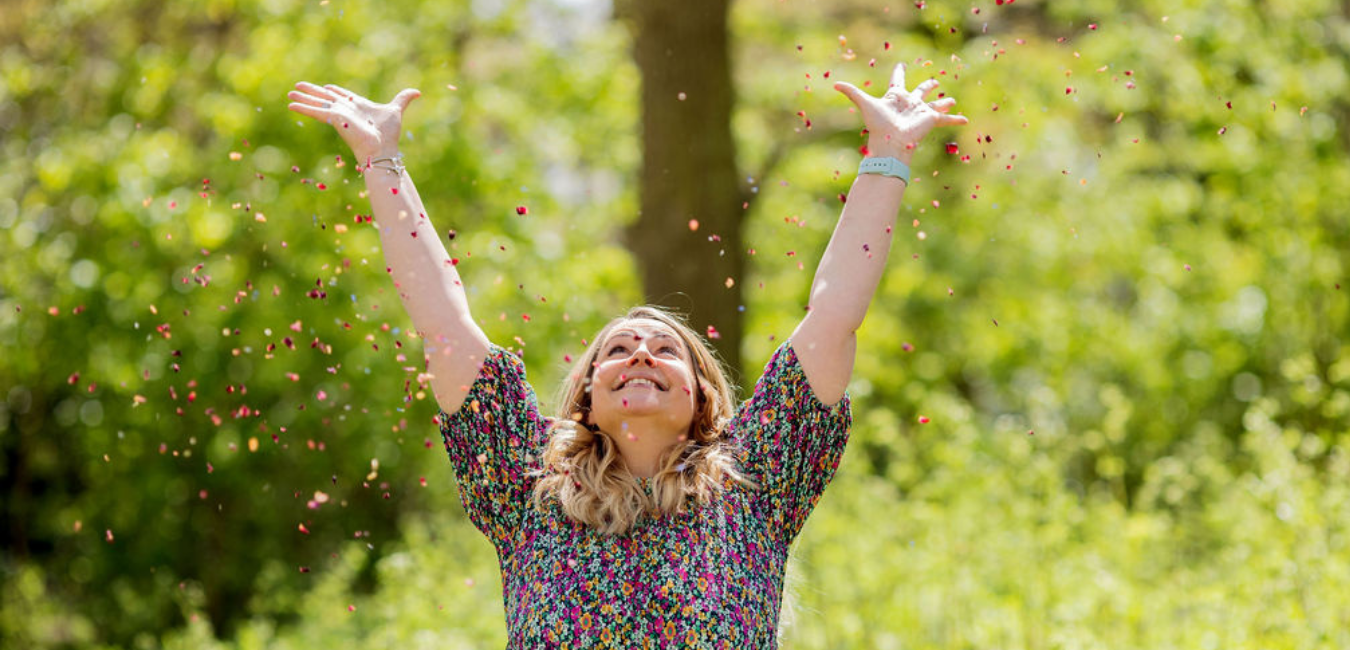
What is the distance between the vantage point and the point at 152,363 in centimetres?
738

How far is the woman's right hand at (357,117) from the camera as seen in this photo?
8.45ft

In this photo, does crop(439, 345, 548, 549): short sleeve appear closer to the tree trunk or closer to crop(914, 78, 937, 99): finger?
crop(914, 78, 937, 99): finger

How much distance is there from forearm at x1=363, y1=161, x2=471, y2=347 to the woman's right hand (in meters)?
0.05

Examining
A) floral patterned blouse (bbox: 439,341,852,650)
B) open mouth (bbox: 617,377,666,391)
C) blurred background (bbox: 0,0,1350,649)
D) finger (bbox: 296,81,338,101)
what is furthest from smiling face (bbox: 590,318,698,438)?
blurred background (bbox: 0,0,1350,649)

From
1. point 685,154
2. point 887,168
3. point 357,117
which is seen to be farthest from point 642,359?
point 685,154

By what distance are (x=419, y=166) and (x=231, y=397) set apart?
168cm

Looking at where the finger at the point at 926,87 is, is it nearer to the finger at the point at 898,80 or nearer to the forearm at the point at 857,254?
the finger at the point at 898,80

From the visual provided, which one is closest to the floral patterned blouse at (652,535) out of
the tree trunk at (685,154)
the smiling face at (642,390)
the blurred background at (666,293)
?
the smiling face at (642,390)

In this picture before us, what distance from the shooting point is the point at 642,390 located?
247 centimetres

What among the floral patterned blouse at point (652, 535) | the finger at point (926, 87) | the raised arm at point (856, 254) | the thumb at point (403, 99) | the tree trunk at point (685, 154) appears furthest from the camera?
the tree trunk at point (685, 154)

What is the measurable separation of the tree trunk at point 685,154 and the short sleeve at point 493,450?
118 inches

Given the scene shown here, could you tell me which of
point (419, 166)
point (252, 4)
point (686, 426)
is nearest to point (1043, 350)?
point (419, 166)

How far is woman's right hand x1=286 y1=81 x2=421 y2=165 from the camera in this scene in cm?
258

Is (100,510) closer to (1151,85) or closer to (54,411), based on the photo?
(54,411)
